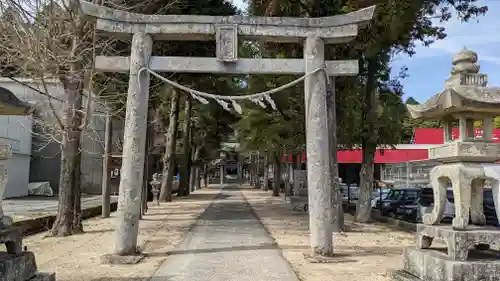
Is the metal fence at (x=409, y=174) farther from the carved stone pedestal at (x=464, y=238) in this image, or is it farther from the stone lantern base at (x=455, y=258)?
the carved stone pedestal at (x=464, y=238)

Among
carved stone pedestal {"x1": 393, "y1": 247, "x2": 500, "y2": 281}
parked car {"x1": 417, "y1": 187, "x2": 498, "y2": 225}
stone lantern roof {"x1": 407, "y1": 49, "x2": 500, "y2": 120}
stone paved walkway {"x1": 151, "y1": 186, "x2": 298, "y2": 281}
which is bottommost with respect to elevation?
stone paved walkway {"x1": 151, "y1": 186, "x2": 298, "y2": 281}

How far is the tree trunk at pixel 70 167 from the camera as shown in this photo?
1232cm

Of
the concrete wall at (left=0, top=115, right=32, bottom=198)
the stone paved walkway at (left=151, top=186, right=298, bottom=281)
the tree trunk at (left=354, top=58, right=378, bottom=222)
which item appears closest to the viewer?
the stone paved walkway at (left=151, top=186, right=298, bottom=281)

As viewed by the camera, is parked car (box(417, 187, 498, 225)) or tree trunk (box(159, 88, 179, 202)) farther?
tree trunk (box(159, 88, 179, 202))

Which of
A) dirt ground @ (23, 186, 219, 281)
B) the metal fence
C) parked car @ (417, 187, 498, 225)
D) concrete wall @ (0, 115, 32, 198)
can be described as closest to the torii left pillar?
dirt ground @ (23, 186, 219, 281)

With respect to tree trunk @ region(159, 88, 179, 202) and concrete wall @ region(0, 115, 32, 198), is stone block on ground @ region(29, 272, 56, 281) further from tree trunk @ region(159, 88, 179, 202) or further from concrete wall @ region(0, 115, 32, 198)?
concrete wall @ region(0, 115, 32, 198)

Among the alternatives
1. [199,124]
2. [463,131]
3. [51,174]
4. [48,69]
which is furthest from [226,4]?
[51,174]

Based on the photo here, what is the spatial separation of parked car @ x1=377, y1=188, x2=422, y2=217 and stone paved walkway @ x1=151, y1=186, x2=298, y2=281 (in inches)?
287

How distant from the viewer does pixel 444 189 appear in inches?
278

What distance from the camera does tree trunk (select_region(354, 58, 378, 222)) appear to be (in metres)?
15.4

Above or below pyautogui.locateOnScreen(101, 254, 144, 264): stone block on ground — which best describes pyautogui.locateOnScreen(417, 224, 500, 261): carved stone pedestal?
above

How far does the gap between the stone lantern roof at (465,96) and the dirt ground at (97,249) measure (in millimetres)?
5395

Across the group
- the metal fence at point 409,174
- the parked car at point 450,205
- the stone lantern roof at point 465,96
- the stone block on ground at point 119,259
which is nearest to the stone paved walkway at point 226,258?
the stone block on ground at point 119,259

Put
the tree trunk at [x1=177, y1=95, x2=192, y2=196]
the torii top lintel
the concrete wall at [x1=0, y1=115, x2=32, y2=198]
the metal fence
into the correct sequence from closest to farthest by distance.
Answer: the torii top lintel → the concrete wall at [x1=0, y1=115, x2=32, y2=198] → the metal fence → the tree trunk at [x1=177, y1=95, x2=192, y2=196]
